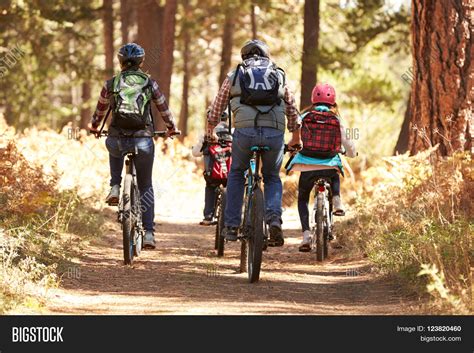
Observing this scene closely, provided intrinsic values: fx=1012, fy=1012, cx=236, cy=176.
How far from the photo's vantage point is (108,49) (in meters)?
31.9

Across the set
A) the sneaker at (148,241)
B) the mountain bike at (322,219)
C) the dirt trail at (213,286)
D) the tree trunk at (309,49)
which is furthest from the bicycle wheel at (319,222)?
the tree trunk at (309,49)

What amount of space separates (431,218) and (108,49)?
21723mm

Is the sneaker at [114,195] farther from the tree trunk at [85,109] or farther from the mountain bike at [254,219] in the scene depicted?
the tree trunk at [85,109]

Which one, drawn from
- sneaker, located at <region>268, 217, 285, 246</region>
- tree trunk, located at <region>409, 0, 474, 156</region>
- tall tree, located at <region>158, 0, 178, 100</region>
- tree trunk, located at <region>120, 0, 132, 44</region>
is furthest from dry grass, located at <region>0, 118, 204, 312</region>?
tree trunk, located at <region>120, 0, 132, 44</region>

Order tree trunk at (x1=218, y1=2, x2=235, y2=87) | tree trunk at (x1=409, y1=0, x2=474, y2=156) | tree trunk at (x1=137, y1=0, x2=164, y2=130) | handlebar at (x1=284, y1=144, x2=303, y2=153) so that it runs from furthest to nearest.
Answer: tree trunk at (x1=218, y1=2, x2=235, y2=87) < tree trunk at (x1=137, y1=0, x2=164, y2=130) < tree trunk at (x1=409, y1=0, x2=474, y2=156) < handlebar at (x1=284, y1=144, x2=303, y2=153)

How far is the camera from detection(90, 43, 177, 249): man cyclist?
10.7 metres

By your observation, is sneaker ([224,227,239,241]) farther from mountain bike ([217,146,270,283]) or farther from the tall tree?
the tall tree

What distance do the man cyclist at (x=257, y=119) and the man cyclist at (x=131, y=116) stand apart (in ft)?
2.97

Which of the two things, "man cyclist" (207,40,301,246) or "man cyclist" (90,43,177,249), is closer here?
"man cyclist" (207,40,301,246)

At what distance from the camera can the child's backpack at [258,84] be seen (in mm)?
9836

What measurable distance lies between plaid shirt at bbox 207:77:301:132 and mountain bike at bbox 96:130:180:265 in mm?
712

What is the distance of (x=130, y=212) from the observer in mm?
10656
